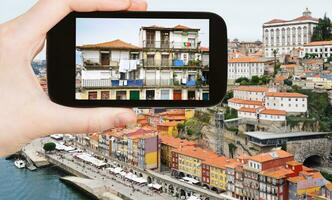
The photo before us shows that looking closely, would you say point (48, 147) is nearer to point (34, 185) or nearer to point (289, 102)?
point (34, 185)

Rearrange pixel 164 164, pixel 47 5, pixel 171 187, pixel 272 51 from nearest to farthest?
1. pixel 47 5
2. pixel 171 187
3. pixel 164 164
4. pixel 272 51

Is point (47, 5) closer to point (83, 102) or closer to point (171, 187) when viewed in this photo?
point (83, 102)


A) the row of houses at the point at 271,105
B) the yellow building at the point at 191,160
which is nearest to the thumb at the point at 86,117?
the yellow building at the point at 191,160

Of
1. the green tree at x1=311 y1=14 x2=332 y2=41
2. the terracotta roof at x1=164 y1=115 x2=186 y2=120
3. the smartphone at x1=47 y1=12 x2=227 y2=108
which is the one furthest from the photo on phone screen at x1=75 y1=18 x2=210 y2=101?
the green tree at x1=311 y1=14 x2=332 y2=41

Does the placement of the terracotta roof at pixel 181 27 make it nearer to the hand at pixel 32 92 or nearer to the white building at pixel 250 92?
the hand at pixel 32 92

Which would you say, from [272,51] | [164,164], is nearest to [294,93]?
[164,164]
